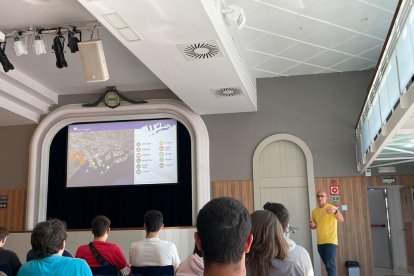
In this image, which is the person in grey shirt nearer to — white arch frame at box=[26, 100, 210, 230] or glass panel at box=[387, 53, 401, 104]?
glass panel at box=[387, 53, 401, 104]

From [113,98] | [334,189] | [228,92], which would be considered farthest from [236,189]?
[113,98]

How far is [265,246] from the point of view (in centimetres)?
218

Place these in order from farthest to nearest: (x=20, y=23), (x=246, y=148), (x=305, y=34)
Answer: (x=246, y=148) → (x=305, y=34) → (x=20, y=23)

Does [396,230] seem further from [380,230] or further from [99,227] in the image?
[99,227]

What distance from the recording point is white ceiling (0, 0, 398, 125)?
512 centimetres

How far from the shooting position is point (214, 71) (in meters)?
6.63

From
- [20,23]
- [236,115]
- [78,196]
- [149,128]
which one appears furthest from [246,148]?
[20,23]

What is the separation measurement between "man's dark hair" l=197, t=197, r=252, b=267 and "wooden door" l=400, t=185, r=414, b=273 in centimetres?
870

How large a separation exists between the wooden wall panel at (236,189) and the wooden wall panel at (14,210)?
4399 millimetres

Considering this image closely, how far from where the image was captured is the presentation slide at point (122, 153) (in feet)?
30.4

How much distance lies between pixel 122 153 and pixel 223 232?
8.40 m

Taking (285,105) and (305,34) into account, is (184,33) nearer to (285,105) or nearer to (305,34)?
(305,34)

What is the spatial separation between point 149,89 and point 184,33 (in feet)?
14.5

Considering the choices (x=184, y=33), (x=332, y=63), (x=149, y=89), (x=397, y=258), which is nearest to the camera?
(x=184, y=33)
